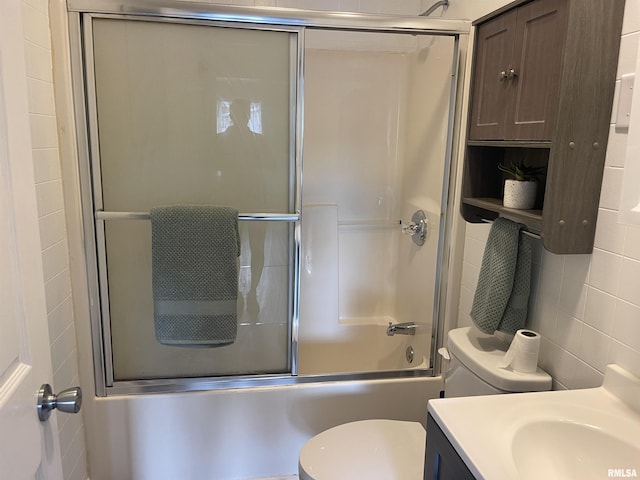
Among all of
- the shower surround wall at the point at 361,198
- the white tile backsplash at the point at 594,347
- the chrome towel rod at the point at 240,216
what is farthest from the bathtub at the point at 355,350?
the white tile backsplash at the point at 594,347

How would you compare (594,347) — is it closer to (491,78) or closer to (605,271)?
(605,271)

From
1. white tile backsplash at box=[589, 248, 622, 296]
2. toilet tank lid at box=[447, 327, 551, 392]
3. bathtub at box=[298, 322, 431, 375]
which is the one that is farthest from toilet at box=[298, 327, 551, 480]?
bathtub at box=[298, 322, 431, 375]

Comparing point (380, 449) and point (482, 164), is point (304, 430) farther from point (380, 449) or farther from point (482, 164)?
point (482, 164)

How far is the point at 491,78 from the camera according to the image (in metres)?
1.50

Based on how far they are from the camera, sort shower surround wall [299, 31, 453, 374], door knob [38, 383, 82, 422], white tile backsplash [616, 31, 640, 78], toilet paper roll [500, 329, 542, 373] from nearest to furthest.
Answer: door knob [38, 383, 82, 422]
white tile backsplash [616, 31, 640, 78]
toilet paper roll [500, 329, 542, 373]
shower surround wall [299, 31, 453, 374]

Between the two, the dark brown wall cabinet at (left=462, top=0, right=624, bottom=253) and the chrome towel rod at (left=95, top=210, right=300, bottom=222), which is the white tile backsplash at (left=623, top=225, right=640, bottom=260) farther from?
the chrome towel rod at (left=95, top=210, right=300, bottom=222)

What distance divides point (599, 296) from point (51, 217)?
1664mm

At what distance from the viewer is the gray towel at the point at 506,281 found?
1455 millimetres

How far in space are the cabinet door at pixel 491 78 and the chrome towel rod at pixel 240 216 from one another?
0.74 metres

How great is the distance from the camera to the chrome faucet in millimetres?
2404

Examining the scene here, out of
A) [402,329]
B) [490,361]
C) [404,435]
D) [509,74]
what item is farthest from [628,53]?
[402,329]

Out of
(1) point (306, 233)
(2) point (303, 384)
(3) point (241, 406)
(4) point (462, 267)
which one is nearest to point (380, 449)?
(2) point (303, 384)

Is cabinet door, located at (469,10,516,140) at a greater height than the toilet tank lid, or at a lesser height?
greater

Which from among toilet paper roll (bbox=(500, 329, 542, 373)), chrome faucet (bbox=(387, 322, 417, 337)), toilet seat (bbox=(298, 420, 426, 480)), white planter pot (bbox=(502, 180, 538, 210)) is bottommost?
toilet seat (bbox=(298, 420, 426, 480))
